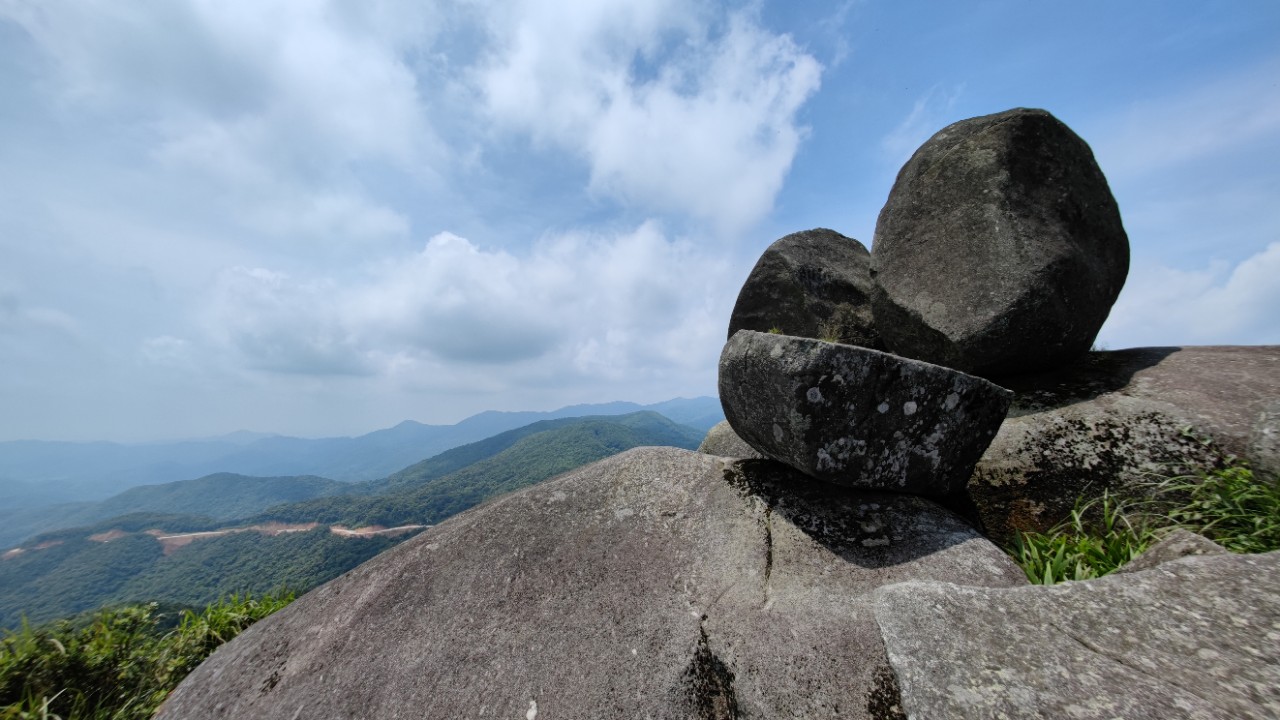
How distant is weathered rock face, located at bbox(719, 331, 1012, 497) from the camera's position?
19.1 ft

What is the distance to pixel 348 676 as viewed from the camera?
210 inches

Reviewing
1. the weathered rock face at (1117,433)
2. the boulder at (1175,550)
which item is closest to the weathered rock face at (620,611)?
the boulder at (1175,550)

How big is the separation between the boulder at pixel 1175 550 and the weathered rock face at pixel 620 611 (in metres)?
1.03

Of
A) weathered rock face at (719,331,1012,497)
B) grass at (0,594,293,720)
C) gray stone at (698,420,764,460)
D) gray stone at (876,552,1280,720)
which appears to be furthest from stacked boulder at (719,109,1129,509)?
grass at (0,594,293,720)

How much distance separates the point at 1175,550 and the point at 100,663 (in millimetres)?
12570

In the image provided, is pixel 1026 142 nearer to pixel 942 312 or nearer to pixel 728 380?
pixel 942 312

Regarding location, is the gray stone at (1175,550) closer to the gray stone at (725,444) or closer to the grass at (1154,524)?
the grass at (1154,524)

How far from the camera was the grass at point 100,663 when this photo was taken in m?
6.32

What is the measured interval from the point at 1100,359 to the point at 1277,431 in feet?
11.4

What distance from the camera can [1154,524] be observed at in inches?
235

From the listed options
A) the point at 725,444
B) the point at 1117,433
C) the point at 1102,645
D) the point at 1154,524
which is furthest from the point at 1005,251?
the point at 725,444

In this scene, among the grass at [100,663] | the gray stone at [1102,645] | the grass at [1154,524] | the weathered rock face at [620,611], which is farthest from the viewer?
the grass at [100,663]

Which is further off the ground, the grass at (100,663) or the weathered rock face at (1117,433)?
the weathered rock face at (1117,433)

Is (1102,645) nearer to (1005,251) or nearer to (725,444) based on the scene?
(1005,251)
